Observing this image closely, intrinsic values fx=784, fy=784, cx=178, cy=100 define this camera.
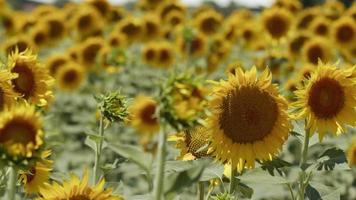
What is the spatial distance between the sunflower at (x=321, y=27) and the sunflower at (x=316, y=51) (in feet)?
2.49

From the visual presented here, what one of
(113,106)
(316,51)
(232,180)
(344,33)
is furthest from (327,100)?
(344,33)

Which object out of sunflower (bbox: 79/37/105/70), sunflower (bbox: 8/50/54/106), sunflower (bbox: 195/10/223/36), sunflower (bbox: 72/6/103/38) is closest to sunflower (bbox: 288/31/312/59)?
sunflower (bbox: 195/10/223/36)

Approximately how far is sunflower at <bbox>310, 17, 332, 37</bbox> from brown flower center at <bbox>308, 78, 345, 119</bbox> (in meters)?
4.96

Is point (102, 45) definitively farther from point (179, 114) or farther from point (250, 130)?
point (179, 114)

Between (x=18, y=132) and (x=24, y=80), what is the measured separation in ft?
2.62

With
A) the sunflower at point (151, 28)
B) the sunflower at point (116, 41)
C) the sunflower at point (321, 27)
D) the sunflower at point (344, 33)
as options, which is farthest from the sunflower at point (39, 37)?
the sunflower at point (344, 33)

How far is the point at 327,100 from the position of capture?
7.73ft

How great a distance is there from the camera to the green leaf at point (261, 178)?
2.04 metres

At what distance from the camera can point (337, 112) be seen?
2.38m

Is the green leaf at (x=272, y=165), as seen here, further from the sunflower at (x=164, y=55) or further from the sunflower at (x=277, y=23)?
the sunflower at (x=164, y=55)

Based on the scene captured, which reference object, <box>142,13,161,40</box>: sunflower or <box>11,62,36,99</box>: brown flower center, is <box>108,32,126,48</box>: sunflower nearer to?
<box>142,13,161,40</box>: sunflower

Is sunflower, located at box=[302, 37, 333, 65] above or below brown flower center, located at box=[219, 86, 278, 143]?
above

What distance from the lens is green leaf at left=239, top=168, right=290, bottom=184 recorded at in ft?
6.70

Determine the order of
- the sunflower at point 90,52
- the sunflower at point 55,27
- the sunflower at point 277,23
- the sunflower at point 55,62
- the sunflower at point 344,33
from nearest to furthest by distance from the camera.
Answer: the sunflower at point 344,33, the sunflower at point 55,62, the sunflower at point 277,23, the sunflower at point 90,52, the sunflower at point 55,27
